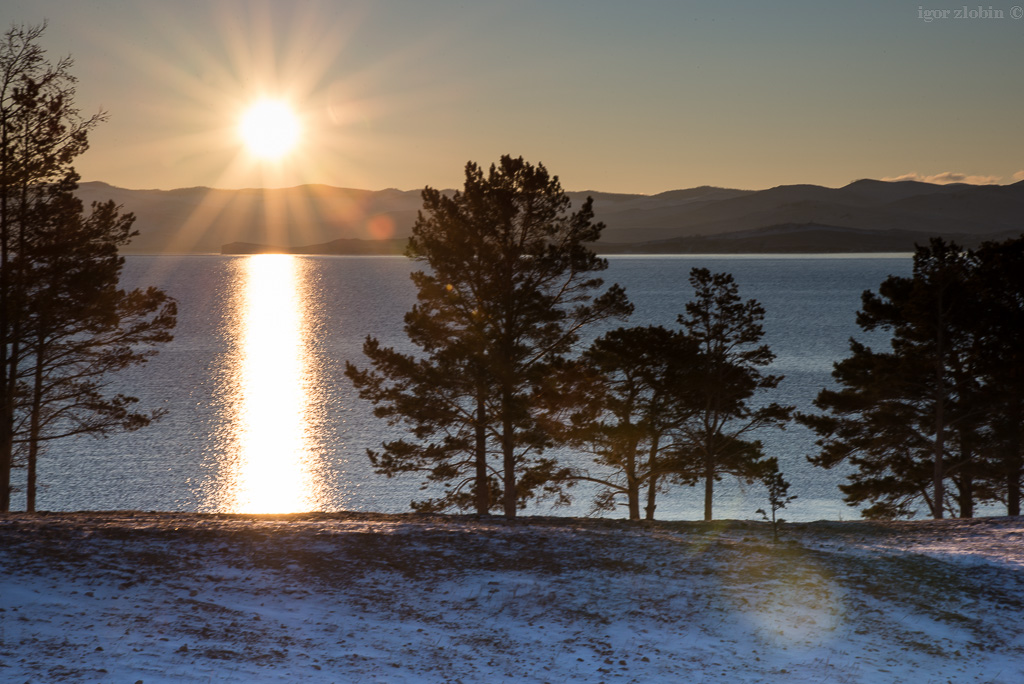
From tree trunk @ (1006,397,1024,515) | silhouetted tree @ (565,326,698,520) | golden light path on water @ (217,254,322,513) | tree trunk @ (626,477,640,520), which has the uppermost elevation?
silhouetted tree @ (565,326,698,520)

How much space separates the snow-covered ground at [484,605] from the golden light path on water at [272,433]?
95.3ft

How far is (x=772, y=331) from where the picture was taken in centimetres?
11131

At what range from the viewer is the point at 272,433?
60812 millimetres

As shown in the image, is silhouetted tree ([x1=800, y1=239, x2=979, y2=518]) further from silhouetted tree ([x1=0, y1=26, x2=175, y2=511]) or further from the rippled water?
silhouetted tree ([x1=0, y1=26, x2=175, y2=511])

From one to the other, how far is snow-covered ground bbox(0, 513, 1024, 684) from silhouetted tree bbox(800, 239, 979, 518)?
11643mm

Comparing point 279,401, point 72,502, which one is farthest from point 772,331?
point 72,502

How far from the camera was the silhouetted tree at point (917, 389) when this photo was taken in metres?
27.9

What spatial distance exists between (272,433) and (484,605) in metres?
50.9

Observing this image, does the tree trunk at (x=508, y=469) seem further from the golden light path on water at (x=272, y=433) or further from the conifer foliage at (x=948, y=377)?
the golden light path on water at (x=272, y=433)

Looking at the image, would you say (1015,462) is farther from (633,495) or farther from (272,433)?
(272,433)

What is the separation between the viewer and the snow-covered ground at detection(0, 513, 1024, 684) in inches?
417

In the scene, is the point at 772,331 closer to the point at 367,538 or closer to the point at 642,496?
the point at 642,496

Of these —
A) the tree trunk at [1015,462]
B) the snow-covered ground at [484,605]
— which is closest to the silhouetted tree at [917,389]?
the tree trunk at [1015,462]

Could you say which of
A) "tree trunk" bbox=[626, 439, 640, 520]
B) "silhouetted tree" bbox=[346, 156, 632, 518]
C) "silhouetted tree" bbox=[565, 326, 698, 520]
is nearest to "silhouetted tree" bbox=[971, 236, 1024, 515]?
"silhouetted tree" bbox=[565, 326, 698, 520]
